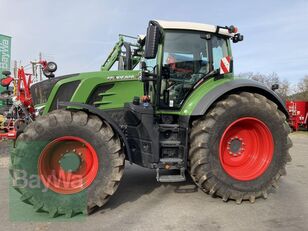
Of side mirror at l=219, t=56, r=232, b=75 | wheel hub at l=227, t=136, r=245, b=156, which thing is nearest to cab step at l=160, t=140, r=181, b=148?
wheel hub at l=227, t=136, r=245, b=156

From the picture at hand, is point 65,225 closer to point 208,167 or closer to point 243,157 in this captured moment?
point 208,167

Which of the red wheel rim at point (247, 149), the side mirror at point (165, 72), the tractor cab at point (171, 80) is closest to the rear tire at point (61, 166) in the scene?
the tractor cab at point (171, 80)

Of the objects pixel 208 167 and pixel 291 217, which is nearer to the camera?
pixel 291 217

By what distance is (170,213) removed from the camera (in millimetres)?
4523

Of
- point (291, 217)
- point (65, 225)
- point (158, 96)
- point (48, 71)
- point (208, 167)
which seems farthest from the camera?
point (48, 71)

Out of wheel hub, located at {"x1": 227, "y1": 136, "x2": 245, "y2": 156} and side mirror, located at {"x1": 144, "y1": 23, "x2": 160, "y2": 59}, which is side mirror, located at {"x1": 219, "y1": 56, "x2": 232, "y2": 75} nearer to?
wheel hub, located at {"x1": 227, "y1": 136, "x2": 245, "y2": 156}

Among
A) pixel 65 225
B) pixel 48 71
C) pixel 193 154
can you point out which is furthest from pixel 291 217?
pixel 48 71

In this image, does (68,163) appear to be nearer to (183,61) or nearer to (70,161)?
(70,161)

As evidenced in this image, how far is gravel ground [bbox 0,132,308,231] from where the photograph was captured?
4082 mm

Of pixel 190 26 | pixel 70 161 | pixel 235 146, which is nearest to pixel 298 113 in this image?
pixel 235 146

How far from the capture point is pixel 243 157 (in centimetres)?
525

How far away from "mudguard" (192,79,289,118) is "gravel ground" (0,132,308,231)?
1347mm

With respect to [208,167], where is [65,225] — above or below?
below

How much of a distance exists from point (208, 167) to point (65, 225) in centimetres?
201
